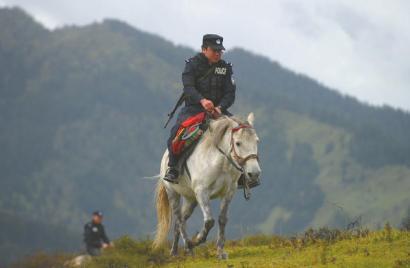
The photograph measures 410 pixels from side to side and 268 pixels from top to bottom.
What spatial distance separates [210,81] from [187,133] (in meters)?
1.09

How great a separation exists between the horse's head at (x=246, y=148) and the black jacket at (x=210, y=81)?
4.39ft

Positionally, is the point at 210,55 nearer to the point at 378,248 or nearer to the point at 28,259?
the point at 378,248

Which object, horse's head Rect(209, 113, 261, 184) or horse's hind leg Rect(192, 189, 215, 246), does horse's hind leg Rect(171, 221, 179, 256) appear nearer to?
horse's hind leg Rect(192, 189, 215, 246)

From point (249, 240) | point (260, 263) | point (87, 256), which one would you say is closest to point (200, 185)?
point (260, 263)

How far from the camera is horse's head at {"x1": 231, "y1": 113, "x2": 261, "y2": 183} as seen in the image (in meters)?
13.1

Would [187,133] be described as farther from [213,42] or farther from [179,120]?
[213,42]

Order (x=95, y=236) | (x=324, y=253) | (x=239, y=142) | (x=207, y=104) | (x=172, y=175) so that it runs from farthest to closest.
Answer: (x=95, y=236)
(x=172, y=175)
(x=207, y=104)
(x=239, y=142)
(x=324, y=253)

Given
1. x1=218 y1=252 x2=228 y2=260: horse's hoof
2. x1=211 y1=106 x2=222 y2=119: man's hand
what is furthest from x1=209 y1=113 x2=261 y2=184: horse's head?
x1=218 y1=252 x2=228 y2=260: horse's hoof

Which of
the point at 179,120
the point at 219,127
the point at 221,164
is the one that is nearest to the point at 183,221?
the point at 179,120

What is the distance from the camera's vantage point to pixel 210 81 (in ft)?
49.8

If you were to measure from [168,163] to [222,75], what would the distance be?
1.93m

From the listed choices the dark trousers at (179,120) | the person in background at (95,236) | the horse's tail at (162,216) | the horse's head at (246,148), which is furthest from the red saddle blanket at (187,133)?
the person in background at (95,236)

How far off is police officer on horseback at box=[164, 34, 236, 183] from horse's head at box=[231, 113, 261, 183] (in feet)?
4.11

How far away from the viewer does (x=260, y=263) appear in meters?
13.0
